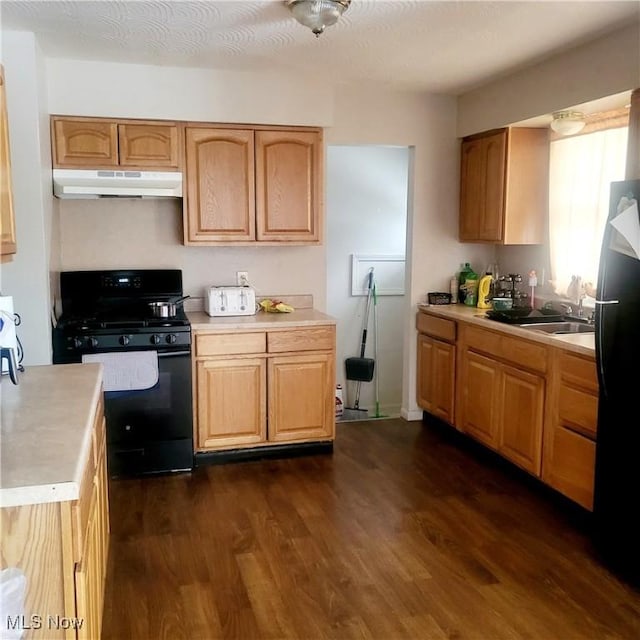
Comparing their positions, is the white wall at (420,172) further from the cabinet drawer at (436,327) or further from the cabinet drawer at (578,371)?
the cabinet drawer at (578,371)

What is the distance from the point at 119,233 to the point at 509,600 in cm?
303

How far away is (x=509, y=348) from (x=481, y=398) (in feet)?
1.51

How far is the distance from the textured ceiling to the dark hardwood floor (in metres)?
2.30

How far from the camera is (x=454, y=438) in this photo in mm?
4324

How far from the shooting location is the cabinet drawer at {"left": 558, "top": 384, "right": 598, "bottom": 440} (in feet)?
9.63

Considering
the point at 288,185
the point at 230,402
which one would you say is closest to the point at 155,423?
the point at 230,402

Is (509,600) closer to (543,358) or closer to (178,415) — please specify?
(543,358)

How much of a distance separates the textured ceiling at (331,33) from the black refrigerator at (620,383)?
919 millimetres

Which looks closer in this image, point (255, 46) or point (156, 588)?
point (156, 588)

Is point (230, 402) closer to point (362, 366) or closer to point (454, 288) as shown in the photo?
point (454, 288)

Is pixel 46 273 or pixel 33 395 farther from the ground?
pixel 46 273

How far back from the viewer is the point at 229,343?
377 cm

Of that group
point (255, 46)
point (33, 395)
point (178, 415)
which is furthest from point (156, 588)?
point (255, 46)

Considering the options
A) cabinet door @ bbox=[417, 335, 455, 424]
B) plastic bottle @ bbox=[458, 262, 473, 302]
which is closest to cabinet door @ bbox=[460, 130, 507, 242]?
plastic bottle @ bbox=[458, 262, 473, 302]
